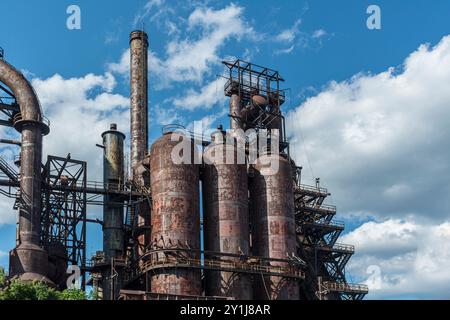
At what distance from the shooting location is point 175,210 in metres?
49.5

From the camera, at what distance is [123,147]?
5894cm

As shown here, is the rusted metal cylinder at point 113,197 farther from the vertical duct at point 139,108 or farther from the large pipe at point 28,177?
the large pipe at point 28,177

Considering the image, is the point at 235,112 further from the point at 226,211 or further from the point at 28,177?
the point at 28,177

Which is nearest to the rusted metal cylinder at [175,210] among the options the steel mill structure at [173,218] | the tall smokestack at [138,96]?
the steel mill structure at [173,218]

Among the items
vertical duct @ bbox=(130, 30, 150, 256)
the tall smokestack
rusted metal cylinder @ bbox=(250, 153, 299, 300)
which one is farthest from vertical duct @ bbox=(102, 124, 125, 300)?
rusted metal cylinder @ bbox=(250, 153, 299, 300)

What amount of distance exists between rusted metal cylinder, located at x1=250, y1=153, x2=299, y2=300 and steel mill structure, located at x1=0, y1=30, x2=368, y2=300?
8cm

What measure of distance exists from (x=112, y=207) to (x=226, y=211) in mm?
10521

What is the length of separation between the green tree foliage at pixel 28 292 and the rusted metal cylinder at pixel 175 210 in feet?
28.1

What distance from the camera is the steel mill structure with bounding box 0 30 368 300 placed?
48219 millimetres

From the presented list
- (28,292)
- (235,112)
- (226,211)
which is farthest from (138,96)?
(28,292)

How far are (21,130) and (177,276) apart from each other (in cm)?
1567

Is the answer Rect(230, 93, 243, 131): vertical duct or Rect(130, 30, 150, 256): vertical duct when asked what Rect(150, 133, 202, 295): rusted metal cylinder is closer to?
Rect(130, 30, 150, 256): vertical duct
